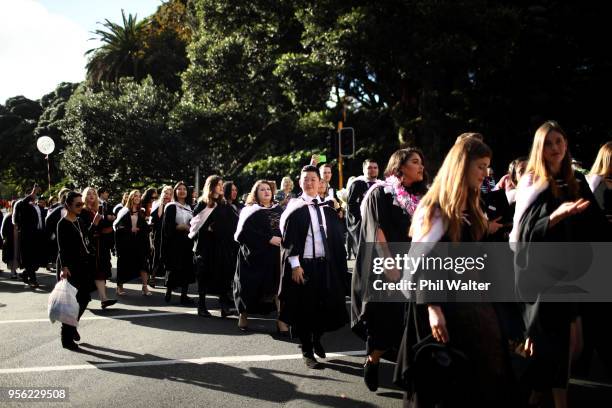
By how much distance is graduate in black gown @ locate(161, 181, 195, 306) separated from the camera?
1012 cm

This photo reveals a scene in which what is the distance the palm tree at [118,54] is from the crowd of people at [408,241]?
33897 millimetres

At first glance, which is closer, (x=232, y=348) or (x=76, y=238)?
(x=232, y=348)

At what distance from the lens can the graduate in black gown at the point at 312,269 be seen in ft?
19.7

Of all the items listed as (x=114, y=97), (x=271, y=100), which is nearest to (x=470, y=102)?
(x=271, y=100)

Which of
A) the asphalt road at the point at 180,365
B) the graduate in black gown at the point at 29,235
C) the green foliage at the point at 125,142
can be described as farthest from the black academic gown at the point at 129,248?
the green foliage at the point at 125,142

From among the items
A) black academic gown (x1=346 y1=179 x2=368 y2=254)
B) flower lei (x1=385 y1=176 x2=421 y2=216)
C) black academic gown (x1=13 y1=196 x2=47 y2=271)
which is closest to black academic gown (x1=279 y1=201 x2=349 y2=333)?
flower lei (x1=385 y1=176 x2=421 y2=216)

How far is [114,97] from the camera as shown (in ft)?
98.6

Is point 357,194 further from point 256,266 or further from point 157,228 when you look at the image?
point 157,228

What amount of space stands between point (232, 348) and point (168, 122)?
74.0 feet

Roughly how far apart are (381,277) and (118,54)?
42.0 m

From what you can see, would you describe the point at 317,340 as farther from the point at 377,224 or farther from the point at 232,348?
the point at 377,224

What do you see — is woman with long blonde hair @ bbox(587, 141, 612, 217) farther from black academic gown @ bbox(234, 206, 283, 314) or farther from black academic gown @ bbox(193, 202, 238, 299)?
black academic gown @ bbox(193, 202, 238, 299)

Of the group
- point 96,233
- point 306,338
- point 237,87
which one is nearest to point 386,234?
point 306,338

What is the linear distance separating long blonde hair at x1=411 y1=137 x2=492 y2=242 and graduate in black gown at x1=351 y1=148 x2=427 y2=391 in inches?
63.3
